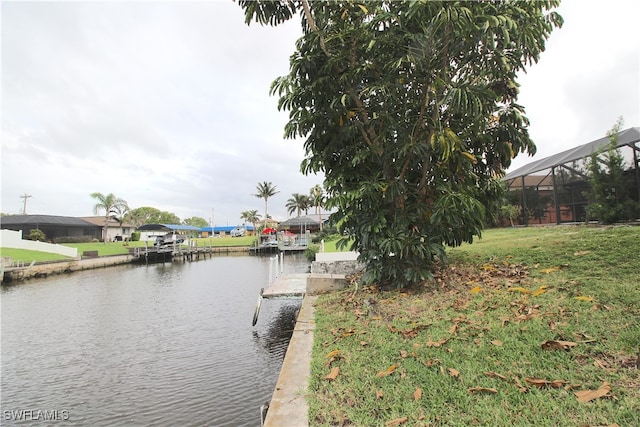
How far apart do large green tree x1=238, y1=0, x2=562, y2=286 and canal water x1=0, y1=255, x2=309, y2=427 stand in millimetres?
3278

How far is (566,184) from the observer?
49.0ft

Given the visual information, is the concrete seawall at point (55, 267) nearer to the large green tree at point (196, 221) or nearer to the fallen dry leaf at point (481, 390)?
the fallen dry leaf at point (481, 390)

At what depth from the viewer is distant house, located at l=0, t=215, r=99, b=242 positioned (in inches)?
1563

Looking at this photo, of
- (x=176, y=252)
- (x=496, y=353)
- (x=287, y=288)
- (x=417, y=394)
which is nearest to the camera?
(x=417, y=394)

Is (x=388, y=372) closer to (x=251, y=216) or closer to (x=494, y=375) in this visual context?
(x=494, y=375)

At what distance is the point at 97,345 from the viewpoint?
873 centimetres

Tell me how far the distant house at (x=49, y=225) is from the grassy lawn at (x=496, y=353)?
48099 mm

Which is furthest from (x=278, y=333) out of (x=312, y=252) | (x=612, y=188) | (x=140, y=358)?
(x=312, y=252)

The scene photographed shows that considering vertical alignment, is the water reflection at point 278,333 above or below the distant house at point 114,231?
below

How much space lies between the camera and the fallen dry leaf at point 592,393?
2318mm

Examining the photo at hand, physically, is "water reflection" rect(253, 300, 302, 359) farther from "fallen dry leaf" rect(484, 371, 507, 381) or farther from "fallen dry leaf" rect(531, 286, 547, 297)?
"fallen dry leaf" rect(484, 371, 507, 381)

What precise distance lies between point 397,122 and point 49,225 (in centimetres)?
4879

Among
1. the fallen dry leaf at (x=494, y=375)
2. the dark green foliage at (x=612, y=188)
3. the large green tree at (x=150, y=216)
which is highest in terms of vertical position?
the large green tree at (x=150, y=216)

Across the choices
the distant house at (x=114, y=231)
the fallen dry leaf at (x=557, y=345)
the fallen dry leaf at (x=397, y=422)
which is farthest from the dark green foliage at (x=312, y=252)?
the distant house at (x=114, y=231)
